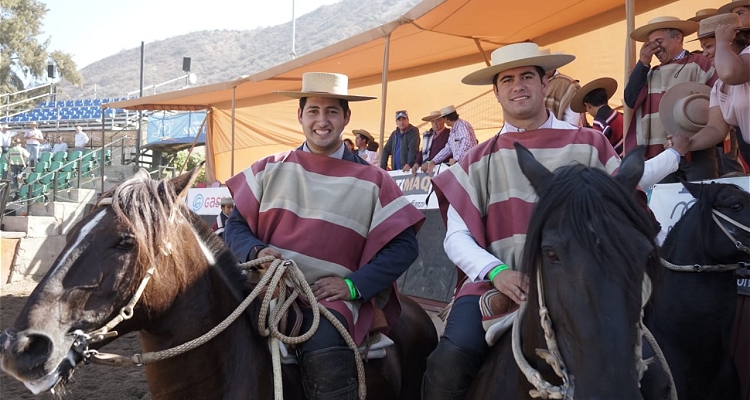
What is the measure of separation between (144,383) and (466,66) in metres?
8.13

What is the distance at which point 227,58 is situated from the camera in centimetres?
12506

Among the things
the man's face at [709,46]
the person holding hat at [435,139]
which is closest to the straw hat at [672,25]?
the man's face at [709,46]

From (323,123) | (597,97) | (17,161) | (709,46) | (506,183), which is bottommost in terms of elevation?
(17,161)

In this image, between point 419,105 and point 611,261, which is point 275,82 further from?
point 611,261

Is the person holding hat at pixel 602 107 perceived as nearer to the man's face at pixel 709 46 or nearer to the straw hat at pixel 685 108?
the man's face at pixel 709 46

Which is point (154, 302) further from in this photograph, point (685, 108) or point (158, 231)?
point (685, 108)

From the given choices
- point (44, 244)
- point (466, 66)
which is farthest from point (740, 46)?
point (44, 244)

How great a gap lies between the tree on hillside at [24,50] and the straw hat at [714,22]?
4571 centimetres

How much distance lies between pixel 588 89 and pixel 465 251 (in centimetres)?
400

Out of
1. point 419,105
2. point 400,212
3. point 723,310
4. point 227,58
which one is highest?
point 227,58

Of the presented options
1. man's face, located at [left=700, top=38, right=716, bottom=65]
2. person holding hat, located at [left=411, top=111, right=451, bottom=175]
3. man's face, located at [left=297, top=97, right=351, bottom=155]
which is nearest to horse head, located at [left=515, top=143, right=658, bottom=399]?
man's face, located at [left=297, top=97, right=351, bottom=155]

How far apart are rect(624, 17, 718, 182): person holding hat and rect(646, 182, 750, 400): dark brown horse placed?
5.23 ft

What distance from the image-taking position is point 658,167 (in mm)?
3303

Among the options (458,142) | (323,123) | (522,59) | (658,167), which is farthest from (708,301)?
(458,142)
